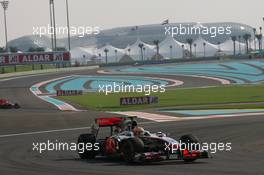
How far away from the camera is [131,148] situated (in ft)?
72.0

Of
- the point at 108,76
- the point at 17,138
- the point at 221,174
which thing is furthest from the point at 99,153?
the point at 108,76

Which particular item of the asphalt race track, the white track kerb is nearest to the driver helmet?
the asphalt race track

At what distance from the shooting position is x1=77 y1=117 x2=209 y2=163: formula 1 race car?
854 inches

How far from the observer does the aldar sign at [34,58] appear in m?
134

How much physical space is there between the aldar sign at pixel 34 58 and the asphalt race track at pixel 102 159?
8473 cm

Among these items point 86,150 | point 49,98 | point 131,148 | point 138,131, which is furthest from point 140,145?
point 49,98

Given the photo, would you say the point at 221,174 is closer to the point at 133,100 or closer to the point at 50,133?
the point at 50,133

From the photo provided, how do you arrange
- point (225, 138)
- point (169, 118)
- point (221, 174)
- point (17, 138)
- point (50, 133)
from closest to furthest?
1. point (221, 174)
2. point (225, 138)
3. point (17, 138)
4. point (50, 133)
5. point (169, 118)

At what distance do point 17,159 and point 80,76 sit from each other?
10325cm

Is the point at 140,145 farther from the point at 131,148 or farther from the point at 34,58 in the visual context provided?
the point at 34,58

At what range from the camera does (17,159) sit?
83.2 feet

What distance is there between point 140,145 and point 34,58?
382ft

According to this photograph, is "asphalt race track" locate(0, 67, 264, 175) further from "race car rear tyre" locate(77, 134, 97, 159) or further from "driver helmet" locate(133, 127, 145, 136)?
"driver helmet" locate(133, 127, 145, 136)

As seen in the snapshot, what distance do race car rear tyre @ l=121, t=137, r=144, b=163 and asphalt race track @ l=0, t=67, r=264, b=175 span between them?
32 centimetres
